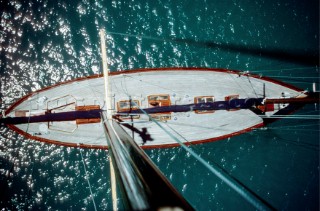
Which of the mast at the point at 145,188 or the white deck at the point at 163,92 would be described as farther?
the white deck at the point at 163,92

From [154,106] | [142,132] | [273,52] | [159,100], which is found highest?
[273,52]

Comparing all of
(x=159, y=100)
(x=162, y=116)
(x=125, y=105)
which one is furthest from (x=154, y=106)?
(x=125, y=105)

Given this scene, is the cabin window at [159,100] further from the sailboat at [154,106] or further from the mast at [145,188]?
the mast at [145,188]

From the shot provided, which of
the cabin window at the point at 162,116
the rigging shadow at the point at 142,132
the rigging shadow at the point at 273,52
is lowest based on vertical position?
the rigging shadow at the point at 142,132

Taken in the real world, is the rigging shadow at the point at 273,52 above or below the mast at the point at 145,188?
above

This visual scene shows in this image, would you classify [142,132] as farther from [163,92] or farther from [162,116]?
[163,92]

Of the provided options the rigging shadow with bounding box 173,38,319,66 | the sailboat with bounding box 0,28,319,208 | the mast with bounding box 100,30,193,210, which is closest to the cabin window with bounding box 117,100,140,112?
the sailboat with bounding box 0,28,319,208

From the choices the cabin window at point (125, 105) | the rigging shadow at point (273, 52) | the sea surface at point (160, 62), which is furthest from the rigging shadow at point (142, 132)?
the rigging shadow at point (273, 52)
